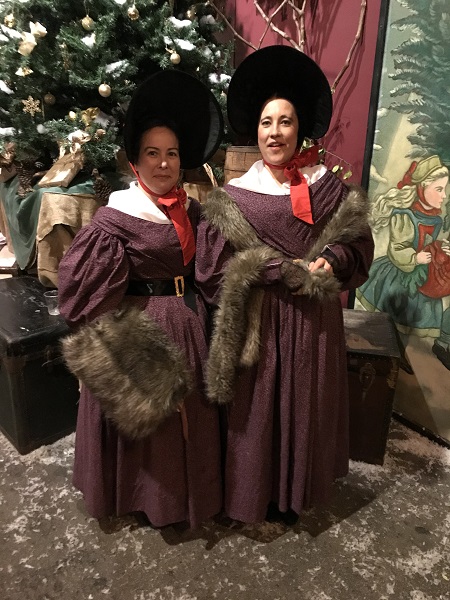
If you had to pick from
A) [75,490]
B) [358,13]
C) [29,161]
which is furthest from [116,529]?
[358,13]

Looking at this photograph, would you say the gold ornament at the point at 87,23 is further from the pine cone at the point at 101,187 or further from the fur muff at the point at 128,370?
the fur muff at the point at 128,370

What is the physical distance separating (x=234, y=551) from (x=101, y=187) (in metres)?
1.53

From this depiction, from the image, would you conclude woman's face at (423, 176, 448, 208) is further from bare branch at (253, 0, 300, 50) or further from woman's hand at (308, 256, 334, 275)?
bare branch at (253, 0, 300, 50)

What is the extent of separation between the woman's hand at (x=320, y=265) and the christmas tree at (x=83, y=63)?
3.95ft

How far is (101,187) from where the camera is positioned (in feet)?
6.57

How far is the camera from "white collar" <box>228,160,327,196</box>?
4.11ft

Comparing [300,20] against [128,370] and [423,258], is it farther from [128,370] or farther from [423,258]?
[128,370]

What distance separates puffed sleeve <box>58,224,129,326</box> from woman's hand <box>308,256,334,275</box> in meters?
0.50

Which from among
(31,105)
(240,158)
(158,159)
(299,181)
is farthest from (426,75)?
(31,105)

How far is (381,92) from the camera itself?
1836 mm

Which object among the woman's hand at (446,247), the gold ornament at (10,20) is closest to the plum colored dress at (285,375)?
the woman's hand at (446,247)

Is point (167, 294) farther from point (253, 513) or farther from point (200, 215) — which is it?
point (253, 513)

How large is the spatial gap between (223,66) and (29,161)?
1046 millimetres

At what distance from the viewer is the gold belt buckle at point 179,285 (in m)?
1.28
